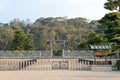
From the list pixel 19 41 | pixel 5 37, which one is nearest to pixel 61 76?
pixel 19 41

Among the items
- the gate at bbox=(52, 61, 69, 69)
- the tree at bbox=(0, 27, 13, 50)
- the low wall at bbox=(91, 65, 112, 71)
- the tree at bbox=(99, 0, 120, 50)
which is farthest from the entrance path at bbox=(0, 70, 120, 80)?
the tree at bbox=(0, 27, 13, 50)

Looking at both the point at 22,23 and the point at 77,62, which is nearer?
the point at 77,62

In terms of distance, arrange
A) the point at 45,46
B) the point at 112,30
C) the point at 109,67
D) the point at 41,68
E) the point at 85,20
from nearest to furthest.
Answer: the point at 112,30 < the point at 109,67 < the point at 41,68 < the point at 45,46 < the point at 85,20

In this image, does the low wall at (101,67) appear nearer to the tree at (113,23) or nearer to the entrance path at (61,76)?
the tree at (113,23)

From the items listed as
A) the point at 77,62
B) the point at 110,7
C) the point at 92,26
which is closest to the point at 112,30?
the point at 110,7

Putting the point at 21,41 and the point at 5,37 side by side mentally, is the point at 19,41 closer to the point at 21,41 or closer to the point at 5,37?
the point at 21,41

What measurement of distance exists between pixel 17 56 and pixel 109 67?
910 cm

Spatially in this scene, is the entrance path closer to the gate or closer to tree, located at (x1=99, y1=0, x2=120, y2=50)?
tree, located at (x1=99, y1=0, x2=120, y2=50)

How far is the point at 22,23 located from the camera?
66.1 meters

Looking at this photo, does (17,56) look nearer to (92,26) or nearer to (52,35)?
(52,35)

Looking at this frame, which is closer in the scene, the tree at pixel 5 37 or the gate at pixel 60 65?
the gate at pixel 60 65

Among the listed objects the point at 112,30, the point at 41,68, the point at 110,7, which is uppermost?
the point at 110,7

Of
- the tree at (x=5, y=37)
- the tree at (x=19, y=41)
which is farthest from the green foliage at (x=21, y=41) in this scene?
the tree at (x=5, y=37)

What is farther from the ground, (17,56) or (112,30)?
(112,30)
